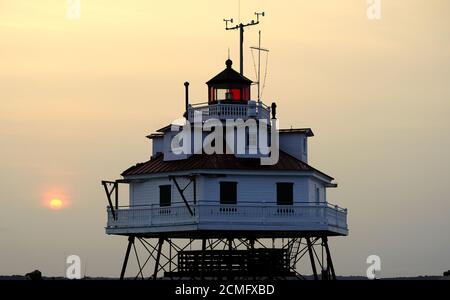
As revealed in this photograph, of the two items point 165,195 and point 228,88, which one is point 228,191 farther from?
point 228,88

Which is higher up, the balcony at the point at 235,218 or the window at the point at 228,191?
the window at the point at 228,191

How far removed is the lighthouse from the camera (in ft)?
347

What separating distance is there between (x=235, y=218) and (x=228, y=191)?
7.23 feet

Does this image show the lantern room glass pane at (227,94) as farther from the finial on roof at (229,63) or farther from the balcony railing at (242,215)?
the balcony railing at (242,215)

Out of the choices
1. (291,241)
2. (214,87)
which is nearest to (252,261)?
(291,241)

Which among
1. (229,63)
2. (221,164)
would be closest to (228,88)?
(229,63)

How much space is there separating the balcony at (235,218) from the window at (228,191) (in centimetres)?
78

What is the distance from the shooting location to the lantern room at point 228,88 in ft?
364

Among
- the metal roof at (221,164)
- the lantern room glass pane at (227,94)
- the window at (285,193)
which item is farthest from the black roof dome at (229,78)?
the window at (285,193)

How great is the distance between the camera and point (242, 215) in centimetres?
10525

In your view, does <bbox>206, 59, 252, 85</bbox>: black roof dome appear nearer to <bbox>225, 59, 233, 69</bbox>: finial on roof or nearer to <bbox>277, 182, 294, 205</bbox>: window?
<bbox>225, 59, 233, 69</bbox>: finial on roof

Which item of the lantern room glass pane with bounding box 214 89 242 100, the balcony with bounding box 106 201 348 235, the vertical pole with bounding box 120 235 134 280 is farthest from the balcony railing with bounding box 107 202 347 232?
the lantern room glass pane with bounding box 214 89 242 100
